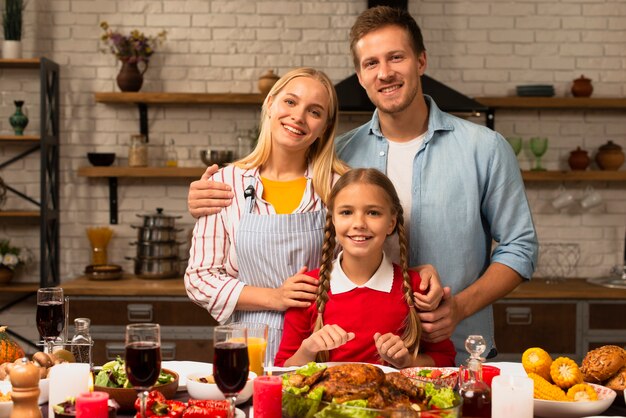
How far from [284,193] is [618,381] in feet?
4.00

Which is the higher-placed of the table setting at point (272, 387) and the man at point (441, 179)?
the man at point (441, 179)

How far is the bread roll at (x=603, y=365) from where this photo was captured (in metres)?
2.23

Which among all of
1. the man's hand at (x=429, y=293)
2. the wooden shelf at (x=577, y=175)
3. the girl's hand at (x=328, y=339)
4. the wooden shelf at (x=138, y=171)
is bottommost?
the girl's hand at (x=328, y=339)

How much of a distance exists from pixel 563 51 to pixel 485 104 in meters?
0.72

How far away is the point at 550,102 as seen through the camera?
18.0ft

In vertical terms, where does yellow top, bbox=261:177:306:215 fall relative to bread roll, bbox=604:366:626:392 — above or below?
above

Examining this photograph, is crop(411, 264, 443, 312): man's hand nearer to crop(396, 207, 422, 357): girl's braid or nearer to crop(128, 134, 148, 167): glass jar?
crop(396, 207, 422, 357): girl's braid

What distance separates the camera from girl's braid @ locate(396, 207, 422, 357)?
2.62 meters

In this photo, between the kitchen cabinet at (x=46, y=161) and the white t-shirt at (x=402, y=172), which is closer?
the white t-shirt at (x=402, y=172)

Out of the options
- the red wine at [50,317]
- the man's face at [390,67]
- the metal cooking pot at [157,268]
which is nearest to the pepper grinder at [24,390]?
the red wine at [50,317]

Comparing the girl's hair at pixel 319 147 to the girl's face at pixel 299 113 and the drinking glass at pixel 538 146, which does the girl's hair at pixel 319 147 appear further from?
the drinking glass at pixel 538 146

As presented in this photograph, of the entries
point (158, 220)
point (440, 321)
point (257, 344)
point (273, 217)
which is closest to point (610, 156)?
point (158, 220)

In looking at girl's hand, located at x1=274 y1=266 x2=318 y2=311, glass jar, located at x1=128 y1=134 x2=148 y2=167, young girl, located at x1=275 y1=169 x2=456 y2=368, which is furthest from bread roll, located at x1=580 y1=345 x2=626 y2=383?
glass jar, located at x1=128 y1=134 x2=148 y2=167

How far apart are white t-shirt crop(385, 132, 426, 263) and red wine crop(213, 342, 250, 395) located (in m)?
1.23
